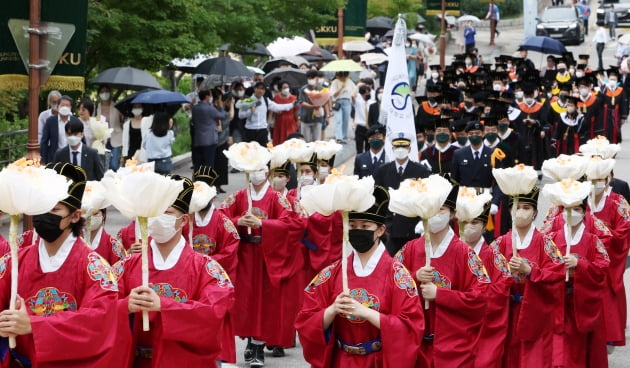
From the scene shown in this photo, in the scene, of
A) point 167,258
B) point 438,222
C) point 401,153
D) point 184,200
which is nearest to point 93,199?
point 184,200

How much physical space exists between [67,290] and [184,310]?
2.38ft

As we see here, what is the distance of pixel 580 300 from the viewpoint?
37.2 feet

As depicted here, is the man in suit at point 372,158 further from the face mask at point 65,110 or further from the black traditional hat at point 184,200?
the black traditional hat at point 184,200

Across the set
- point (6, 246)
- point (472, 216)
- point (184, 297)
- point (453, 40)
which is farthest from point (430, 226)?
point (453, 40)

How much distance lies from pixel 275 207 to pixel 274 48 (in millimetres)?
23148

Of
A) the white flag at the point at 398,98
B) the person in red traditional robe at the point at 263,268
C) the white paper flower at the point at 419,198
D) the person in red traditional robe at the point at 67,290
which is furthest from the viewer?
the white flag at the point at 398,98

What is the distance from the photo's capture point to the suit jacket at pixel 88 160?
1599 centimetres

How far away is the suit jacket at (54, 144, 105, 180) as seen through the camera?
630 inches

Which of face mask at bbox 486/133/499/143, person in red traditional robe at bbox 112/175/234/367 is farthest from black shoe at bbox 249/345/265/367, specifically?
face mask at bbox 486/133/499/143

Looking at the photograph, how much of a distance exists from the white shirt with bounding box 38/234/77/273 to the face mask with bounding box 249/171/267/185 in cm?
491

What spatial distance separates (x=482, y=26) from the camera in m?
65.9

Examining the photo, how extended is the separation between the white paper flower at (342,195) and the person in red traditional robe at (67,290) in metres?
1.31

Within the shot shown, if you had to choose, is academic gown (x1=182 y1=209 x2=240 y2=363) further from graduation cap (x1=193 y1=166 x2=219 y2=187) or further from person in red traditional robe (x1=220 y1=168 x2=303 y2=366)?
person in red traditional robe (x1=220 y1=168 x2=303 y2=366)

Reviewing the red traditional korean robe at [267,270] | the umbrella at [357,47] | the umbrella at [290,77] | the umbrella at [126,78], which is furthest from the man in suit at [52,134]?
the umbrella at [357,47]
